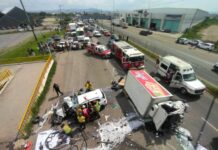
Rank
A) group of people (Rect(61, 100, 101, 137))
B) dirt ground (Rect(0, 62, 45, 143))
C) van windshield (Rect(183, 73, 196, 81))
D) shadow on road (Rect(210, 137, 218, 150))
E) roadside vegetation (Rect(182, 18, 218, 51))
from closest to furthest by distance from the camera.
Result: shadow on road (Rect(210, 137, 218, 150)) < group of people (Rect(61, 100, 101, 137)) < dirt ground (Rect(0, 62, 45, 143)) < van windshield (Rect(183, 73, 196, 81)) < roadside vegetation (Rect(182, 18, 218, 51))

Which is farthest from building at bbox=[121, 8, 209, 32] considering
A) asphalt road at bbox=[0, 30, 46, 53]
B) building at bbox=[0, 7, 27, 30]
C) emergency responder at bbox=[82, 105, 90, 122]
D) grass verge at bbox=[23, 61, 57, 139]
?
building at bbox=[0, 7, 27, 30]

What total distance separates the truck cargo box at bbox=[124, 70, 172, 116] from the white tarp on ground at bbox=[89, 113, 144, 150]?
1.00 meters

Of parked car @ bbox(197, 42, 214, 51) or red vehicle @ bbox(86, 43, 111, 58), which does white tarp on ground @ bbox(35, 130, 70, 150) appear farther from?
parked car @ bbox(197, 42, 214, 51)

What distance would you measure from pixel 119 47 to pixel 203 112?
1359 cm

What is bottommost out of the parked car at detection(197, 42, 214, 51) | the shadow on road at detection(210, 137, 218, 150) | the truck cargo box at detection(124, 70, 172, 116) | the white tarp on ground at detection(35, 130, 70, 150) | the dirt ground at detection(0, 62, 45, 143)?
the parked car at detection(197, 42, 214, 51)

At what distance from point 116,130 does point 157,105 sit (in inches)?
145

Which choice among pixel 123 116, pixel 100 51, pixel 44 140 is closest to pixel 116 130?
pixel 123 116

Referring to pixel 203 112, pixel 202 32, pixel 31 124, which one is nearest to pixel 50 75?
pixel 31 124

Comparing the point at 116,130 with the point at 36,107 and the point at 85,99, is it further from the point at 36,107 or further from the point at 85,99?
the point at 36,107

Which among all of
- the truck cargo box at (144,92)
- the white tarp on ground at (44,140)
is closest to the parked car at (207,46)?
the truck cargo box at (144,92)

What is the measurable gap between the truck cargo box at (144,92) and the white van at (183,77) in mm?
4309

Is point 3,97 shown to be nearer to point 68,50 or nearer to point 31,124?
point 31,124

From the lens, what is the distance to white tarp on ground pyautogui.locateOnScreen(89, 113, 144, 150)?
9508 mm

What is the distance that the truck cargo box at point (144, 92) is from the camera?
9852 mm
